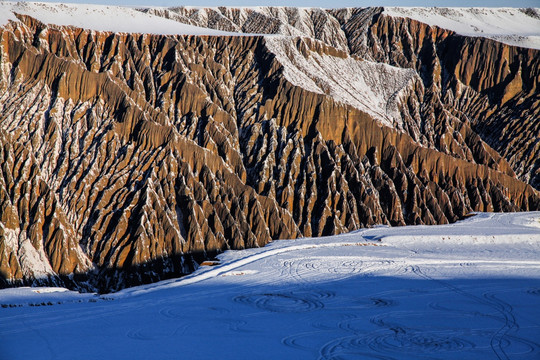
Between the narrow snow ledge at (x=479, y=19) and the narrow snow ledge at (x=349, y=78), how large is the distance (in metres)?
20.2

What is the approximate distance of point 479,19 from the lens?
11219 centimetres

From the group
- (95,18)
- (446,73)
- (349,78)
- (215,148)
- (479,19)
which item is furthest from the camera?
(479,19)

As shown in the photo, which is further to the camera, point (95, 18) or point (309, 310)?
point (95, 18)

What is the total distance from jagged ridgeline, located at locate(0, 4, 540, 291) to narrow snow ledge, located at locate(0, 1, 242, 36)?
2272 mm

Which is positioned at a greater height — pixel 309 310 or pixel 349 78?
pixel 349 78

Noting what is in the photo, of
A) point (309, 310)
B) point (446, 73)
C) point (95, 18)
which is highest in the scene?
point (95, 18)

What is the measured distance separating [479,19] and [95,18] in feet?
233

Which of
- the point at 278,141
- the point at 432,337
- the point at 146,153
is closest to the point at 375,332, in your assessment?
the point at 432,337

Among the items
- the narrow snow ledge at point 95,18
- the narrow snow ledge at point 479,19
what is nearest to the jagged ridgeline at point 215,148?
the narrow snow ledge at point 95,18

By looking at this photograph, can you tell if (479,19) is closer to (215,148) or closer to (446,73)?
(446,73)

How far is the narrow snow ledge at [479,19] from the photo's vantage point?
105625mm

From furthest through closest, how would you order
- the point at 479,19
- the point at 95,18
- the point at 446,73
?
the point at 479,19 → the point at 446,73 → the point at 95,18

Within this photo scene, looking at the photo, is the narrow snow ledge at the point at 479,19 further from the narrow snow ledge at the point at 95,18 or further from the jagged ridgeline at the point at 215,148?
the narrow snow ledge at the point at 95,18

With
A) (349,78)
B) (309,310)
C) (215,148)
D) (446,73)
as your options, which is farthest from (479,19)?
(309,310)
